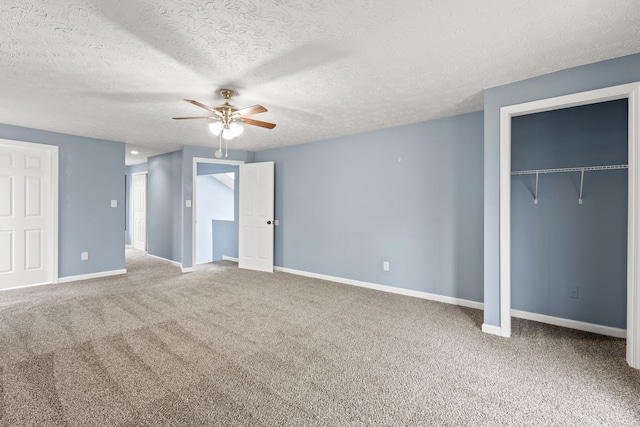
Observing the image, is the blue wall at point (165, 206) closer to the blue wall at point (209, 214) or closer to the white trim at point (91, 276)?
the blue wall at point (209, 214)

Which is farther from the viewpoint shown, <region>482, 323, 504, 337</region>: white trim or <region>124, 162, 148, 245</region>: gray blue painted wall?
<region>124, 162, 148, 245</region>: gray blue painted wall

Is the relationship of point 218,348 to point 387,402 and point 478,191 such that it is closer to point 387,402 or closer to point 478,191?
point 387,402

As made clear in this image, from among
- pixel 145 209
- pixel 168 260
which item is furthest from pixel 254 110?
pixel 145 209

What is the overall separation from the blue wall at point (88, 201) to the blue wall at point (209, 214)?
1861 millimetres

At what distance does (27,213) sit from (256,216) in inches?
135

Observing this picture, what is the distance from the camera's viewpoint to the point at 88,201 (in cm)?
502

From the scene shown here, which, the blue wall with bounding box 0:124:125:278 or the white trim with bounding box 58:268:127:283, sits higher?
the blue wall with bounding box 0:124:125:278

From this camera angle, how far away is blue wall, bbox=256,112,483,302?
3740mm

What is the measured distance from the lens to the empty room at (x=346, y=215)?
1.87 metres

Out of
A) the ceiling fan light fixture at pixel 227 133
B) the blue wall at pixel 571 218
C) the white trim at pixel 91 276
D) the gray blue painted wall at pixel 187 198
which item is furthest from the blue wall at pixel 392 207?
the white trim at pixel 91 276

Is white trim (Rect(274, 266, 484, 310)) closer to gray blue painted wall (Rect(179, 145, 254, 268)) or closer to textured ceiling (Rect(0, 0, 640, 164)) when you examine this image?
gray blue painted wall (Rect(179, 145, 254, 268))

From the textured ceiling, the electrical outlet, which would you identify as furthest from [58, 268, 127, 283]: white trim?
the electrical outlet

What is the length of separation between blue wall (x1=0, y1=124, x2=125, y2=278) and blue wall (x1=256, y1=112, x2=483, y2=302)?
9.52ft

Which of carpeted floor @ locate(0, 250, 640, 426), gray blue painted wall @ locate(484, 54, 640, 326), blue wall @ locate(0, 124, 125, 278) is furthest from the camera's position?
blue wall @ locate(0, 124, 125, 278)
